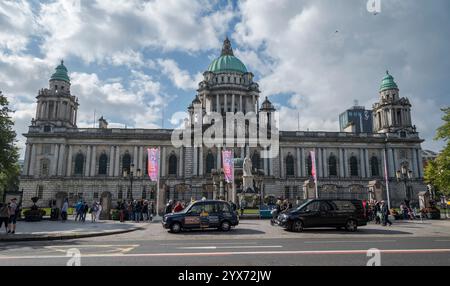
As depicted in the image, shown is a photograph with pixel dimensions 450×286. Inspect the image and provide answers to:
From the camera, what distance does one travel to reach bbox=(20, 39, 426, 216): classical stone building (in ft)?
182

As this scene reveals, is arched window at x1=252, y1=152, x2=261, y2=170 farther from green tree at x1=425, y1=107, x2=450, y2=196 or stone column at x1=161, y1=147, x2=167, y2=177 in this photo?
green tree at x1=425, y1=107, x2=450, y2=196

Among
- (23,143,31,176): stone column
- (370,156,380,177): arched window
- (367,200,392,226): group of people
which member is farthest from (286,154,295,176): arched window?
(23,143,31,176): stone column

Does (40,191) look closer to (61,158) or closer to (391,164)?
(61,158)

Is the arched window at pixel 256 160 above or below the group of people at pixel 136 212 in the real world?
above

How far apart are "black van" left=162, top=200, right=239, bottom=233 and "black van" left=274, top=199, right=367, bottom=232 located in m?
3.08

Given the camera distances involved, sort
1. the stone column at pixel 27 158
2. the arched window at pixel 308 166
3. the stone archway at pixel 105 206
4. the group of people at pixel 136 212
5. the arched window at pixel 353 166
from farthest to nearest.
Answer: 1. the arched window at pixel 353 166
2. the arched window at pixel 308 166
3. the stone column at pixel 27 158
4. the stone archway at pixel 105 206
5. the group of people at pixel 136 212

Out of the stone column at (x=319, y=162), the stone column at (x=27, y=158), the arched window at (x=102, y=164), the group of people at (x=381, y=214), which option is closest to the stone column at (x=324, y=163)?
the stone column at (x=319, y=162)

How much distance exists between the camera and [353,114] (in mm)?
128000

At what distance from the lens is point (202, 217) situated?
1759 cm

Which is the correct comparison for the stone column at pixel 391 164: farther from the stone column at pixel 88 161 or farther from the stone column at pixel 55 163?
the stone column at pixel 55 163

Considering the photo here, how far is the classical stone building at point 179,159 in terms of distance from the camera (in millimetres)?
55406

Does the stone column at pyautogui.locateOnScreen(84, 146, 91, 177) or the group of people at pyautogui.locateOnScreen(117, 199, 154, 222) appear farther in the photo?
the stone column at pyautogui.locateOnScreen(84, 146, 91, 177)

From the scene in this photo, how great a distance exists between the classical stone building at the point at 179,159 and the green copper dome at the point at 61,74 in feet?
0.56
